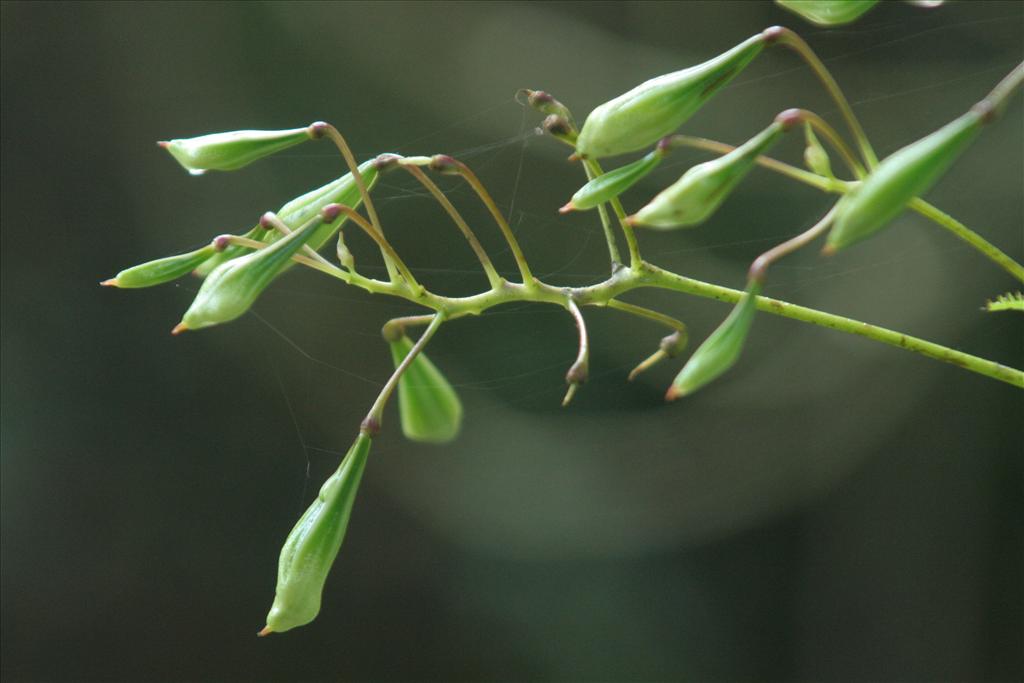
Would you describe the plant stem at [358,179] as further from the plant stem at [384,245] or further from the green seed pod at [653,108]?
the green seed pod at [653,108]

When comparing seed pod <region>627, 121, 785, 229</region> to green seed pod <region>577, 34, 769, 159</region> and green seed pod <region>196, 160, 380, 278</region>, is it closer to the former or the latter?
green seed pod <region>577, 34, 769, 159</region>

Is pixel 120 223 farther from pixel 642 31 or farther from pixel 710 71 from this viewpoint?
pixel 710 71

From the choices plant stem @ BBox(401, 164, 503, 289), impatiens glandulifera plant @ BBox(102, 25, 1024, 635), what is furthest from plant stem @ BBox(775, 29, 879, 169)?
plant stem @ BBox(401, 164, 503, 289)

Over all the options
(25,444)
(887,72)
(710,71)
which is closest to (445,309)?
(710,71)

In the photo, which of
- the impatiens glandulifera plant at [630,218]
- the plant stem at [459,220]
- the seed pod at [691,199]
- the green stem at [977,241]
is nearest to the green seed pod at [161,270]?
the impatiens glandulifera plant at [630,218]

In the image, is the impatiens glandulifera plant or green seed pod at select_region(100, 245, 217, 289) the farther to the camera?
green seed pod at select_region(100, 245, 217, 289)

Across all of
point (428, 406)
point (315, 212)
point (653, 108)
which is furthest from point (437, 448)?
point (653, 108)
